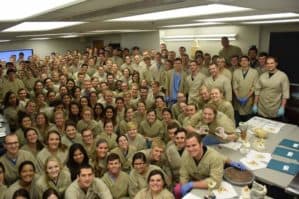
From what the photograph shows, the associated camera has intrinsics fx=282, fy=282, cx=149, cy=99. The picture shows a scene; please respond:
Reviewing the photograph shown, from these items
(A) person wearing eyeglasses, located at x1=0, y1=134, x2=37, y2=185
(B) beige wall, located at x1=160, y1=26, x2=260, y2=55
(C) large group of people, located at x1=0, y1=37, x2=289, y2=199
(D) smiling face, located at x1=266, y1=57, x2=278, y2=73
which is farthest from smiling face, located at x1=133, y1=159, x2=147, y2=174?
(B) beige wall, located at x1=160, y1=26, x2=260, y2=55

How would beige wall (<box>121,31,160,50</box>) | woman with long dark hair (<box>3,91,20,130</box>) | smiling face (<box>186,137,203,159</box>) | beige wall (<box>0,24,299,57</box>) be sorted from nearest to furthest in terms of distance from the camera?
1. smiling face (<box>186,137,203,159</box>)
2. woman with long dark hair (<box>3,91,20,130</box>)
3. beige wall (<box>0,24,299,57</box>)
4. beige wall (<box>121,31,160,50</box>)

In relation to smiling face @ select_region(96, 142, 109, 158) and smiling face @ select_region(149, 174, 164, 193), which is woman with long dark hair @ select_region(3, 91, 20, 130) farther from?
smiling face @ select_region(149, 174, 164, 193)

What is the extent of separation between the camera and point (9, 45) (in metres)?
12.8

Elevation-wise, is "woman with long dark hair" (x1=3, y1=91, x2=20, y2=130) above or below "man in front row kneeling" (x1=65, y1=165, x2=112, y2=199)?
above

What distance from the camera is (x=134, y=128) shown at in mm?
4195

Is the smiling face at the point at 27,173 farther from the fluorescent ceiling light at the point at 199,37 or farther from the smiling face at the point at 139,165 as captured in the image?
the fluorescent ceiling light at the point at 199,37

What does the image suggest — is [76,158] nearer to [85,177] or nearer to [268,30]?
[85,177]

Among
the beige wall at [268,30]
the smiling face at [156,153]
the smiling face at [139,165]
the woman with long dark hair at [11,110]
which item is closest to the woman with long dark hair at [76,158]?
the smiling face at [139,165]

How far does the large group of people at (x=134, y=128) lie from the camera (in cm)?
308

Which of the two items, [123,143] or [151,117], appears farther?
[151,117]

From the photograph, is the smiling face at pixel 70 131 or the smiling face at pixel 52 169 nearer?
the smiling face at pixel 52 169

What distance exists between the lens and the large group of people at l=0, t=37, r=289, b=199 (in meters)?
3.08

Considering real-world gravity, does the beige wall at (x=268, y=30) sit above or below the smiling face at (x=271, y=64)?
above

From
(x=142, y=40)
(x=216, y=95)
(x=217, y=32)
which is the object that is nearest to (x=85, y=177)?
(x=216, y=95)
